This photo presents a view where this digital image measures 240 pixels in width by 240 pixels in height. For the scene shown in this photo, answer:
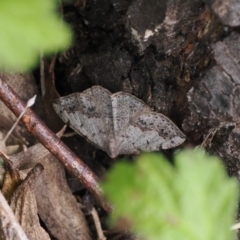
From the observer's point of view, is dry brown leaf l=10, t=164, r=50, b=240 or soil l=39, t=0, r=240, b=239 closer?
soil l=39, t=0, r=240, b=239

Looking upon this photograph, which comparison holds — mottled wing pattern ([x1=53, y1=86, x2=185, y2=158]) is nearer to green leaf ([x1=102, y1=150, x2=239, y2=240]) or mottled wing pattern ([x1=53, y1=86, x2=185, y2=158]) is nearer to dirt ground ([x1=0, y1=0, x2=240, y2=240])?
dirt ground ([x1=0, y1=0, x2=240, y2=240])

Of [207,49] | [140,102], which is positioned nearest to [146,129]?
[140,102]

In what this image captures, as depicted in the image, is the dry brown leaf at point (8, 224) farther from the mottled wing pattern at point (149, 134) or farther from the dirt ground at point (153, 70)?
the mottled wing pattern at point (149, 134)

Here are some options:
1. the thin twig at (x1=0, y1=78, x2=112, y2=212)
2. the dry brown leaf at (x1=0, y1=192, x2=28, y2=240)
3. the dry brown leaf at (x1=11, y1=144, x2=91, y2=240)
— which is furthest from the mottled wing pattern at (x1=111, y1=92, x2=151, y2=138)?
the dry brown leaf at (x1=0, y1=192, x2=28, y2=240)

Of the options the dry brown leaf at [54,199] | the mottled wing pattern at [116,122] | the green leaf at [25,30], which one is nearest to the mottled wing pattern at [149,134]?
the mottled wing pattern at [116,122]

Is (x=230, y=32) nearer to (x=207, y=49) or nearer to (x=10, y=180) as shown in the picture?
(x=207, y=49)
